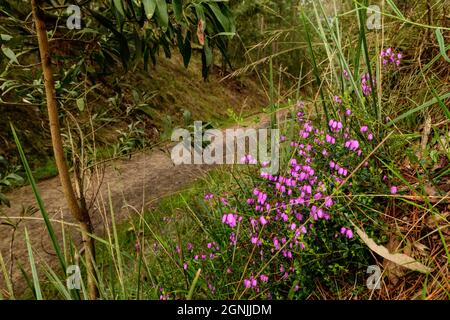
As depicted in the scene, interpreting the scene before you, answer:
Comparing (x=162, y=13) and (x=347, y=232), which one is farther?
(x=347, y=232)

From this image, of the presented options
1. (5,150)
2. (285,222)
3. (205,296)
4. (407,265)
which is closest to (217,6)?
(285,222)

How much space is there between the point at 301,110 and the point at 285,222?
1.08 metres

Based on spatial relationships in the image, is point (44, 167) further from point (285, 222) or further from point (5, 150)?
point (285, 222)

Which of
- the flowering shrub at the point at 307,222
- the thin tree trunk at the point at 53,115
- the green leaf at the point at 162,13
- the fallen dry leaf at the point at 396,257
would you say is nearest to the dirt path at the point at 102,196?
the flowering shrub at the point at 307,222

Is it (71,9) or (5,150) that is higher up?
(71,9)

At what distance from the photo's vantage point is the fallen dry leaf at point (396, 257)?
123 cm

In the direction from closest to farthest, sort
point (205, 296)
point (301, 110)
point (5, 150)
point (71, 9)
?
point (71, 9) < point (205, 296) < point (301, 110) < point (5, 150)

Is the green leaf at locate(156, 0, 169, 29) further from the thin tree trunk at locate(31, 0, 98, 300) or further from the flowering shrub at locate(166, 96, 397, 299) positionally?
the flowering shrub at locate(166, 96, 397, 299)

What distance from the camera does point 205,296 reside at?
1863 mm

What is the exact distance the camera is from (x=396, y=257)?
130 centimetres

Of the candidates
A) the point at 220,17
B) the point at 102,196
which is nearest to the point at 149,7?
the point at 220,17

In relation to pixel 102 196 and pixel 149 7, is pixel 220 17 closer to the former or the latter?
pixel 149 7

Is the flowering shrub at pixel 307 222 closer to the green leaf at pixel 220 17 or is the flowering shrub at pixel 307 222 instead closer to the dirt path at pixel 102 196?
the green leaf at pixel 220 17

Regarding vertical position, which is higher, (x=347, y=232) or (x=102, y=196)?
(x=347, y=232)
